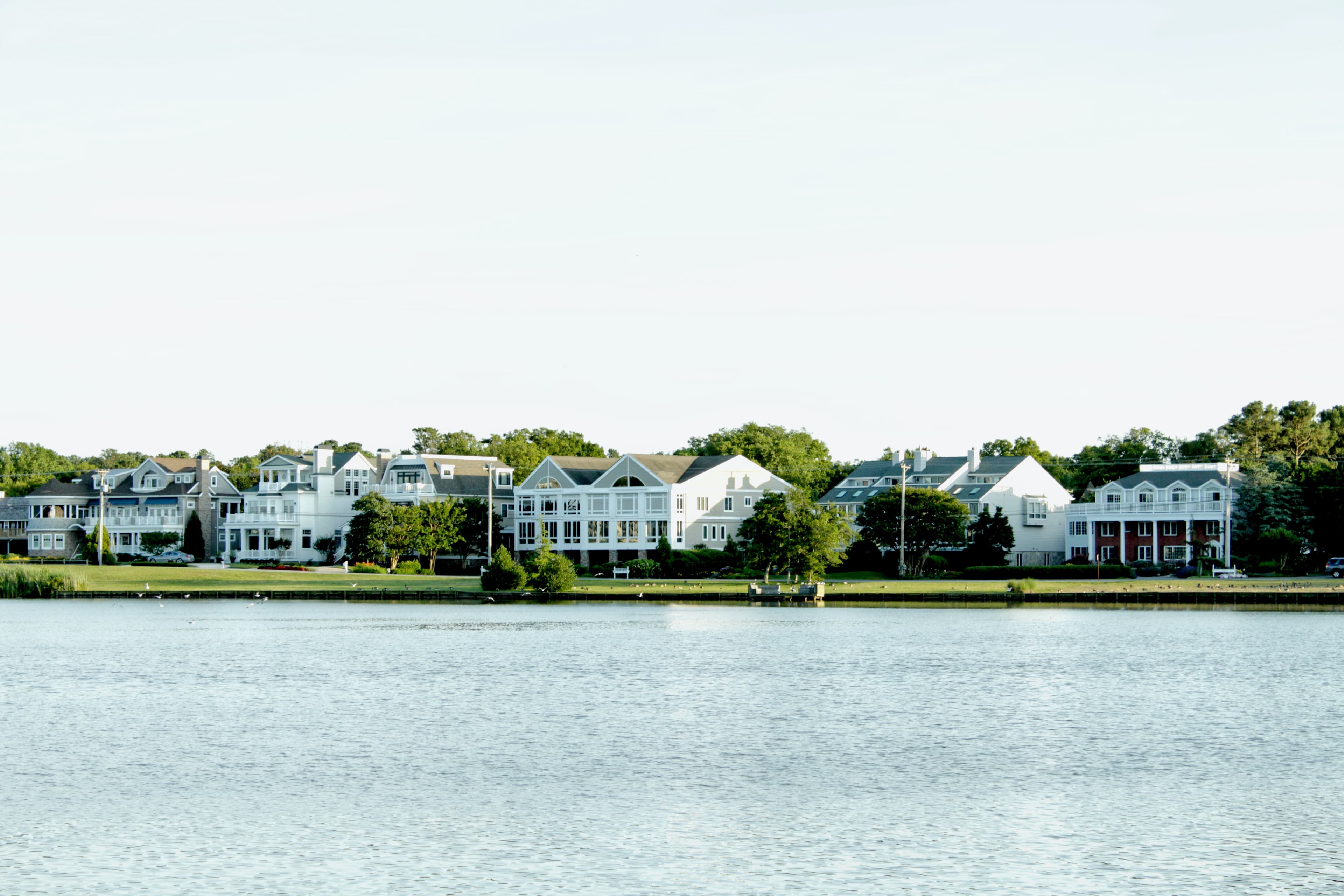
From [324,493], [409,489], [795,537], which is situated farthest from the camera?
[324,493]

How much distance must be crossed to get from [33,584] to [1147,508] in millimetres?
74661

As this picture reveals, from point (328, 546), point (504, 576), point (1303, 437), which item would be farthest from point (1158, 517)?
point (328, 546)

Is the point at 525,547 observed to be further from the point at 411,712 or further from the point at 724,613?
the point at 411,712

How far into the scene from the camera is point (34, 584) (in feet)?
313

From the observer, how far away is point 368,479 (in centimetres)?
12812

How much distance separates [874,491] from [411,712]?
8882 centimetres

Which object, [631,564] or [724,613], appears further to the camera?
[631,564]

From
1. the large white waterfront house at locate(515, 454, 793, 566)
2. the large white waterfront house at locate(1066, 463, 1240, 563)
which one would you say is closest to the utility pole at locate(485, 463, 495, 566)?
the large white waterfront house at locate(515, 454, 793, 566)

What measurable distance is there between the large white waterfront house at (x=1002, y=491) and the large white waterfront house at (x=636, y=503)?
8.13 meters

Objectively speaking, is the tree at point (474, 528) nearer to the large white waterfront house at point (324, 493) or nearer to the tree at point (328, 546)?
the large white waterfront house at point (324, 493)

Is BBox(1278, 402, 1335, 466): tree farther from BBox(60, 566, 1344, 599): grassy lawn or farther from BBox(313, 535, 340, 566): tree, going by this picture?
BBox(313, 535, 340, 566): tree

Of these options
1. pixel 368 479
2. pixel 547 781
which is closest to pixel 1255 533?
pixel 368 479

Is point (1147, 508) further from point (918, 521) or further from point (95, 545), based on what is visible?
point (95, 545)

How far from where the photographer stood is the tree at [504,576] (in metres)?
89.5
